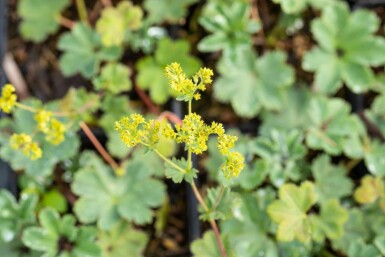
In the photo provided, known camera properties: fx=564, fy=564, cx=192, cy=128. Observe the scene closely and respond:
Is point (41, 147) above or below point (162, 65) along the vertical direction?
below

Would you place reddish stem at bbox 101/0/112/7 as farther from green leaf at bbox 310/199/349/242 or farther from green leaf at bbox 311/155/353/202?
green leaf at bbox 310/199/349/242

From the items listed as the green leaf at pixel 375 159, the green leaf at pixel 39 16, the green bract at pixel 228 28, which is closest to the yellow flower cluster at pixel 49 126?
the green bract at pixel 228 28

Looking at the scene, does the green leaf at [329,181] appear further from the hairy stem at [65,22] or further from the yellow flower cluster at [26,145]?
the hairy stem at [65,22]

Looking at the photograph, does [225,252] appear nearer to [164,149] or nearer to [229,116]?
[164,149]

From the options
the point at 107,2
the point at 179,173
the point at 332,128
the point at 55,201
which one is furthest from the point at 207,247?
the point at 107,2

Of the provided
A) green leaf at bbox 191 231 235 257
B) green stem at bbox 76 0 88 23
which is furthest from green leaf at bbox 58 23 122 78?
green leaf at bbox 191 231 235 257

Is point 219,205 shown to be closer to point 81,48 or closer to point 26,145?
point 26,145
